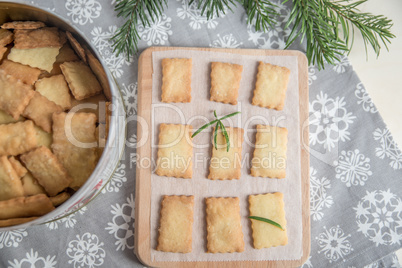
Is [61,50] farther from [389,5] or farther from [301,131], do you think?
[389,5]

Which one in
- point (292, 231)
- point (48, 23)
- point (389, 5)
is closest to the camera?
point (48, 23)

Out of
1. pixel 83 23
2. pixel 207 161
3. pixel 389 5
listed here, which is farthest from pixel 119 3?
pixel 389 5

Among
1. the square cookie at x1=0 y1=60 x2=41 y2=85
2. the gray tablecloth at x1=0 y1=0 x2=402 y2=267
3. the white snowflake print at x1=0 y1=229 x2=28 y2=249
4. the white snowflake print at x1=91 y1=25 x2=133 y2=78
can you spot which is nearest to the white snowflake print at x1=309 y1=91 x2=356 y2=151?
the gray tablecloth at x1=0 y1=0 x2=402 y2=267

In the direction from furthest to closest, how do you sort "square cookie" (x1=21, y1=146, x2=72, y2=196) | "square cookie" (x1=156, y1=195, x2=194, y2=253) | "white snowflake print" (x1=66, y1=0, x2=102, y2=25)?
"white snowflake print" (x1=66, y1=0, x2=102, y2=25)
"square cookie" (x1=156, y1=195, x2=194, y2=253)
"square cookie" (x1=21, y1=146, x2=72, y2=196)

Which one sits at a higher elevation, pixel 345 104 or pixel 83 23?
pixel 83 23

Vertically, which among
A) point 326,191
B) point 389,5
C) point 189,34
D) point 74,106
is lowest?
point 326,191

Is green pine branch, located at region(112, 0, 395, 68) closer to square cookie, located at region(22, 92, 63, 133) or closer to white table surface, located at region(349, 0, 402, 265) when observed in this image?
white table surface, located at region(349, 0, 402, 265)
